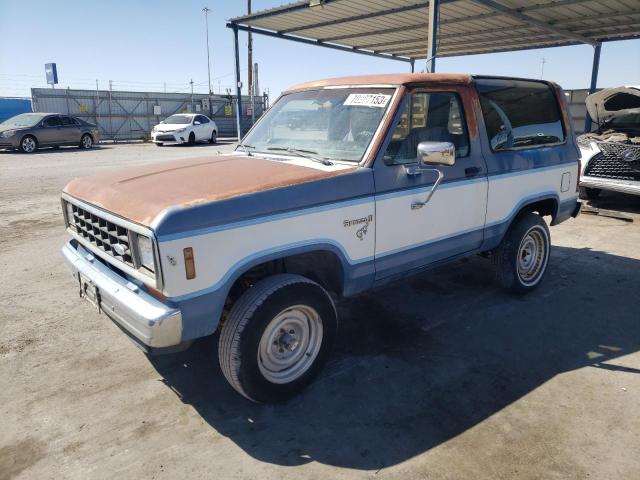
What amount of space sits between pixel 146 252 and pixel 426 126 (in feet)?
7.65

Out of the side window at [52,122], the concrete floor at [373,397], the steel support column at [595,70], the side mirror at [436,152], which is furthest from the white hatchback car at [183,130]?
the side mirror at [436,152]

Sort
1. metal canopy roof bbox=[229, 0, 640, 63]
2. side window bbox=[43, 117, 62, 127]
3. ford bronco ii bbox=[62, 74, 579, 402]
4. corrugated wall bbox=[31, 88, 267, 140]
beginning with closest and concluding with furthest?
ford bronco ii bbox=[62, 74, 579, 402] < metal canopy roof bbox=[229, 0, 640, 63] < side window bbox=[43, 117, 62, 127] < corrugated wall bbox=[31, 88, 267, 140]

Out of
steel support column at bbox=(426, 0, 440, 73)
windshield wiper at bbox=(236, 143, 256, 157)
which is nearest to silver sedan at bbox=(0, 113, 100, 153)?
steel support column at bbox=(426, 0, 440, 73)

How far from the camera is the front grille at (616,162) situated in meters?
8.06

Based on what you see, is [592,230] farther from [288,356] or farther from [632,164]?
[288,356]

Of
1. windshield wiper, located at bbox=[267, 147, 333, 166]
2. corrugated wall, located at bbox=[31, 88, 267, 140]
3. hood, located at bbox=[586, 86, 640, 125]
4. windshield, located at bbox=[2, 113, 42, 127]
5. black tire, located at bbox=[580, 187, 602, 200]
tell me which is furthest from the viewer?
corrugated wall, located at bbox=[31, 88, 267, 140]

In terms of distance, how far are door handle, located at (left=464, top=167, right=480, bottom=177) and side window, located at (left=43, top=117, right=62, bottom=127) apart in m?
19.7

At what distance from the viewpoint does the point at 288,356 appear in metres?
3.31

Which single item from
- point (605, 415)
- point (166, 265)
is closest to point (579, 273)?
point (605, 415)

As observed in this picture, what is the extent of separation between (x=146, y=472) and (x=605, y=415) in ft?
9.22

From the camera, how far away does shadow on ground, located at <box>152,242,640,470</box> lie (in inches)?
114

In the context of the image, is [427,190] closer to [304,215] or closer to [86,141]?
[304,215]

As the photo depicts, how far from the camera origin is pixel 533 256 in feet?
16.9

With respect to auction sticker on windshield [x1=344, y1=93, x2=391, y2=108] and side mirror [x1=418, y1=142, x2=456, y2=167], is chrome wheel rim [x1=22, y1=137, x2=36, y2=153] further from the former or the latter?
side mirror [x1=418, y1=142, x2=456, y2=167]
